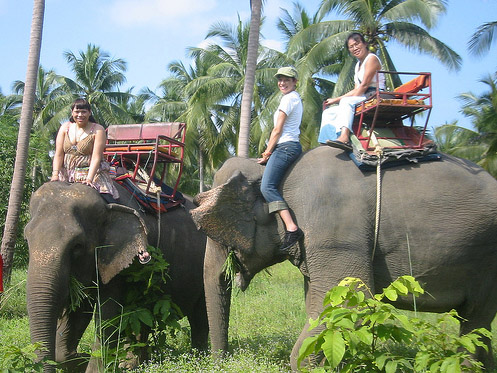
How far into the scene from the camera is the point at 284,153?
5.57 meters

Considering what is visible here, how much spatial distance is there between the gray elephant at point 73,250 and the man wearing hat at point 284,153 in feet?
5.01

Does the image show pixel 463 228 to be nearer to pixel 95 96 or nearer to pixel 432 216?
pixel 432 216

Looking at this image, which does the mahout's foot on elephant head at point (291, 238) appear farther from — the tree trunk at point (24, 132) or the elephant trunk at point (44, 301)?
the tree trunk at point (24, 132)

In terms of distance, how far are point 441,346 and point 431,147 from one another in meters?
2.16

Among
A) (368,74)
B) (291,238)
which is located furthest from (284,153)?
(368,74)

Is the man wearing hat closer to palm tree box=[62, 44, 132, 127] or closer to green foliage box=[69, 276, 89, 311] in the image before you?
green foliage box=[69, 276, 89, 311]

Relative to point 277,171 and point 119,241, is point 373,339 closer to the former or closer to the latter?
point 277,171

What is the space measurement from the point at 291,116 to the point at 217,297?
179 cm

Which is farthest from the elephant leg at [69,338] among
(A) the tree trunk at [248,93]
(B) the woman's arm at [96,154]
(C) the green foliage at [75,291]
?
(A) the tree trunk at [248,93]

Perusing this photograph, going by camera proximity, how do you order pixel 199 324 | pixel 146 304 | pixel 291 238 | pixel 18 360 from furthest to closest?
pixel 199 324
pixel 146 304
pixel 291 238
pixel 18 360

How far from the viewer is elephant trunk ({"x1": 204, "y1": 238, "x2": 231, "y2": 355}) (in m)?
5.77

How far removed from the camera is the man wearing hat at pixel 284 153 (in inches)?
210

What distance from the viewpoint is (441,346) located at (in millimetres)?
3760

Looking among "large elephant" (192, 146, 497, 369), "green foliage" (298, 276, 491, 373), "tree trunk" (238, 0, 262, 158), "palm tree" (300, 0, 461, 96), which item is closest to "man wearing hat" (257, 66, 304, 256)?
"large elephant" (192, 146, 497, 369)
